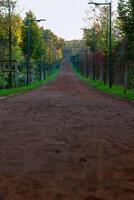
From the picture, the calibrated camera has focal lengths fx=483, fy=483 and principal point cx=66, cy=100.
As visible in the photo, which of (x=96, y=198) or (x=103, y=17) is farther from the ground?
(x=103, y=17)

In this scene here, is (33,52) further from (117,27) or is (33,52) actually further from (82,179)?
(82,179)

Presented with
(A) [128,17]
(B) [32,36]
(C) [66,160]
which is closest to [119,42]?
(A) [128,17]

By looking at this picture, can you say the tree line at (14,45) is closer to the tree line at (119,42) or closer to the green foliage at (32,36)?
the green foliage at (32,36)

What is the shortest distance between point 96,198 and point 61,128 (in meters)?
6.48

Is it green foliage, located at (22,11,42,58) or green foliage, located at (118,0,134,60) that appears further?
green foliage, located at (22,11,42,58)

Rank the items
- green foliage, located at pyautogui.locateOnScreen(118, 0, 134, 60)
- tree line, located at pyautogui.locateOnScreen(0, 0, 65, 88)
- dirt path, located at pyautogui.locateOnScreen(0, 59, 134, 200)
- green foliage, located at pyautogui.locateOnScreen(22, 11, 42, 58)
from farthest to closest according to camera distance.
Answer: green foliage, located at pyautogui.locateOnScreen(22, 11, 42, 58), tree line, located at pyautogui.locateOnScreen(0, 0, 65, 88), green foliage, located at pyautogui.locateOnScreen(118, 0, 134, 60), dirt path, located at pyautogui.locateOnScreen(0, 59, 134, 200)

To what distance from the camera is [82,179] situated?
22.4ft

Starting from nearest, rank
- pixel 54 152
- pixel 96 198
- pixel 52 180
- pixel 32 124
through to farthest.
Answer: pixel 96 198 < pixel 52 180 < pixel 54 152 < pixel 32 124

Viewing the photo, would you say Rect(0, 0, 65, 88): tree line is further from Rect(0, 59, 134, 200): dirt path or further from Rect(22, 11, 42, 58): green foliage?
Rect(0, 59, 134, 200): dirt path

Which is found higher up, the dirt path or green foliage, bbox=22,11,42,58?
green foliage, bbox=22,11,42,58

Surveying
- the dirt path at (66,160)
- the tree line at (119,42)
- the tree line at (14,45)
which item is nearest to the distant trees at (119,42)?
the tree line at (119,42)

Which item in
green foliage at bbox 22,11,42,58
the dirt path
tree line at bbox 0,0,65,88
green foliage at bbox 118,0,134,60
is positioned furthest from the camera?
green foliage at bbox 22,11,42,58

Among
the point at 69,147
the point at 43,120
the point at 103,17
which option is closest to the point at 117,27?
the point at 103,17

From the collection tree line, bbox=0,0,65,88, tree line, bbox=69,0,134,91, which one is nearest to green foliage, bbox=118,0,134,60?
tree line, bbox=69,0,134,91
